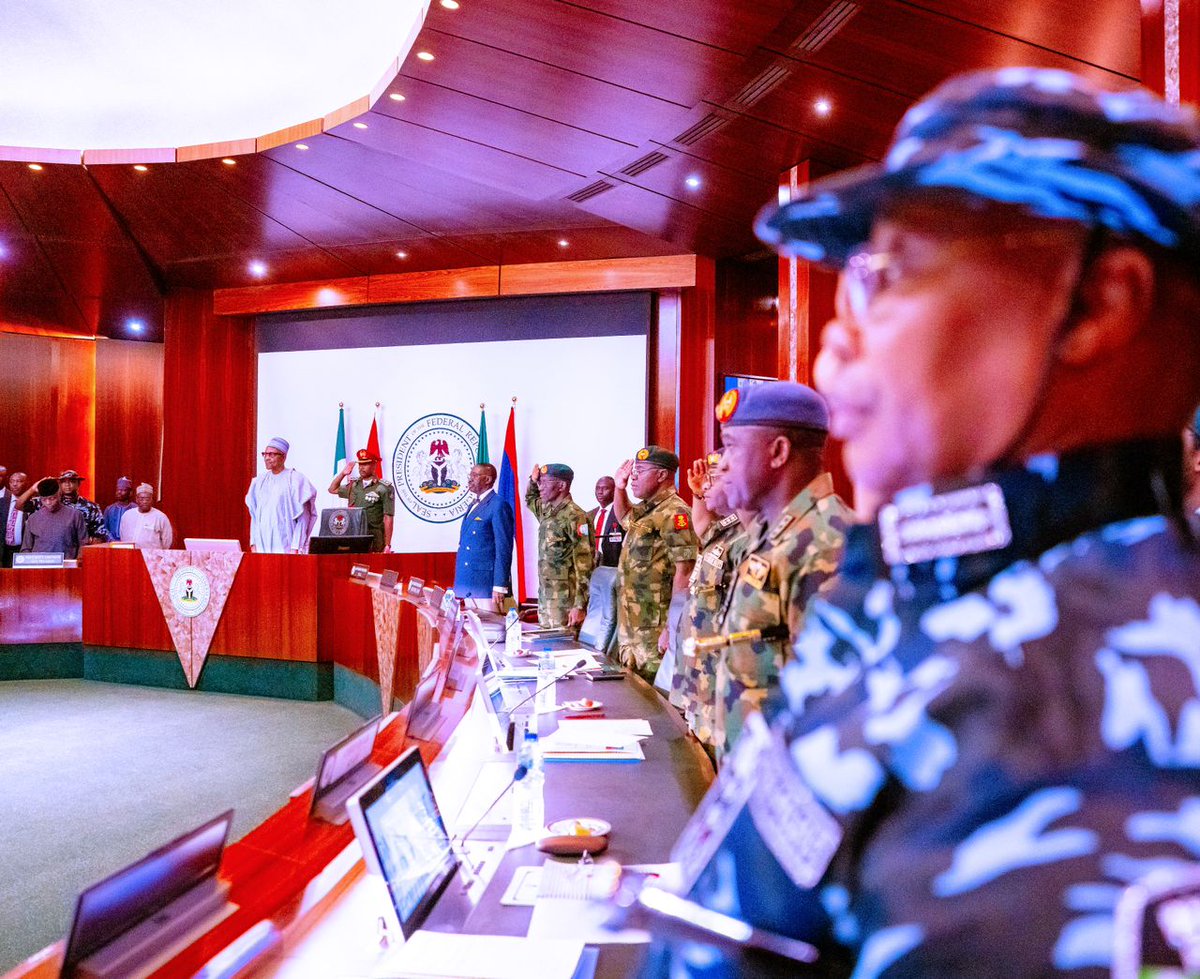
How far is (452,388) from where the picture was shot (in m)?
7.48

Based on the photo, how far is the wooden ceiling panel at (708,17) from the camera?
3273 millimetres

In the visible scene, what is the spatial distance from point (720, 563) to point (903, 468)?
2044 millimetres

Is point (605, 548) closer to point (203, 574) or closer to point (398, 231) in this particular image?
point (203, 574)

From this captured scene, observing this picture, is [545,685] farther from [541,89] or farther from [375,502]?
[375,502]

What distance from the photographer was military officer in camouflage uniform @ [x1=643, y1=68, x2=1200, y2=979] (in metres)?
0.34

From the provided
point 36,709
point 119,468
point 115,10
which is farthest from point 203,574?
point 119,468

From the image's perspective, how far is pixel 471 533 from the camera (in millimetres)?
5492

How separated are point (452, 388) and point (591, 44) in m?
4.13

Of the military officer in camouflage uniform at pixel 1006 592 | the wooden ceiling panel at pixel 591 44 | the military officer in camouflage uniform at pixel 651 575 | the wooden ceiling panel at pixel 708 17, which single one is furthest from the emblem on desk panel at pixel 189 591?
the military officer in camouflage uniform at pixel 1006 592

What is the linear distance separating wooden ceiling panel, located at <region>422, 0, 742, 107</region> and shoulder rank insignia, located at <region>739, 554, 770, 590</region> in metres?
2.54

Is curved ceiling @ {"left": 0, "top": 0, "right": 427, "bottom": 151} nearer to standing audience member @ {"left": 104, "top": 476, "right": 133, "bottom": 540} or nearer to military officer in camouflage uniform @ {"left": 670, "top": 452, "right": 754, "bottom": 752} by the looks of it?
standing audience member @ {"left": 104, "top": 476, "right": 133, "bottom": 540}

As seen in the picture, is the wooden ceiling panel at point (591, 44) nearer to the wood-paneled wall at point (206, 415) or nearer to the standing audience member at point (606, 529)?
the standing audience member at point (606, 529)

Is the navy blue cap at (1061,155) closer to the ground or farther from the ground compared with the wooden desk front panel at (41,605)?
farther from the ground

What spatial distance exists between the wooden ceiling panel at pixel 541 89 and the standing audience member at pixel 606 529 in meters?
2.11
